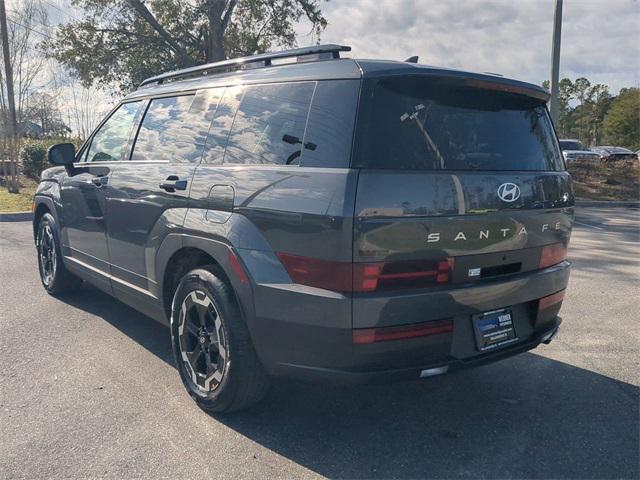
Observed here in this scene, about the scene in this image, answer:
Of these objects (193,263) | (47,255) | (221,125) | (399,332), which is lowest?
(47,255)

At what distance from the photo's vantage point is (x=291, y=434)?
2.99 meters

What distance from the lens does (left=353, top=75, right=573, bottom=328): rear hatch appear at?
97.9 inches

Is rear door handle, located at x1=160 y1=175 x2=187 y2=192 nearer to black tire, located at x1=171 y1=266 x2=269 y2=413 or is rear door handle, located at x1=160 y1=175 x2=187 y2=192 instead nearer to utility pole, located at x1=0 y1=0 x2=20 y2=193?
black tire, located at x1=171 y1=266 x2=269 y2=413

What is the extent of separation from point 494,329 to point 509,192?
2.43ft

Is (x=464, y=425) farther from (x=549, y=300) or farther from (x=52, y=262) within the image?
(x=52, y=262)

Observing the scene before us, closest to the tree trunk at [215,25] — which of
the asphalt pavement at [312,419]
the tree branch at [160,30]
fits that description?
the tree branch at [160,30]

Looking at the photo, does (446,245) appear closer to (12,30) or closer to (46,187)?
(46,187)

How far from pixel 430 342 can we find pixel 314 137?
3.82ft

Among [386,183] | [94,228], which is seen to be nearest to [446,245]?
[386,183]

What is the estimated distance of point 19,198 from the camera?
50.1ft

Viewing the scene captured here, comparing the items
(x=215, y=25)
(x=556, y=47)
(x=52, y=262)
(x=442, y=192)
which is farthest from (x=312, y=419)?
(x=215, y=25)

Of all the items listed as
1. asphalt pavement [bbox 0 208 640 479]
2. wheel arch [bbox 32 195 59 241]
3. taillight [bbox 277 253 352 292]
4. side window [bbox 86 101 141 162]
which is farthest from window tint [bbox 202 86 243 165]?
wheel arch [bbox 32 195 59 241]

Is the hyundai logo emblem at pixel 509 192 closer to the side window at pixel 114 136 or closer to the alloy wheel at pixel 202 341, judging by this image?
the alloy wheel at pixel 202 341

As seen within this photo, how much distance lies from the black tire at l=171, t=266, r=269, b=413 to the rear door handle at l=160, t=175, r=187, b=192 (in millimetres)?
551
